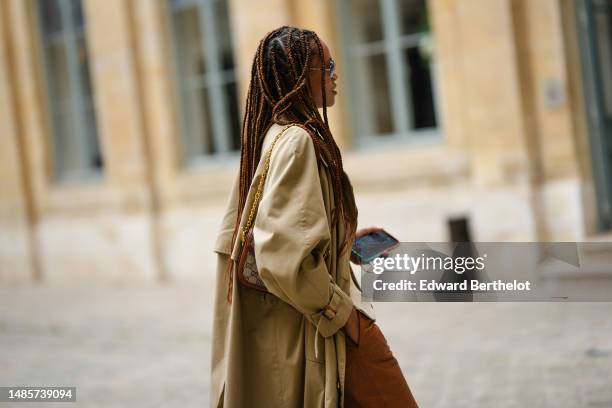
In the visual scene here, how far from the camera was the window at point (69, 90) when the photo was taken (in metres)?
12.3

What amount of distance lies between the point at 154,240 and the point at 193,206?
755mm

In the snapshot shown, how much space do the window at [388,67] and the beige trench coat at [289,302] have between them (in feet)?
22.4

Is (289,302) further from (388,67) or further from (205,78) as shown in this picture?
(205,78)

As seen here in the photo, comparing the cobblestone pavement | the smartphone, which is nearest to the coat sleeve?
the smartphone

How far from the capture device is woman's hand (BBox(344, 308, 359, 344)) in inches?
92.7

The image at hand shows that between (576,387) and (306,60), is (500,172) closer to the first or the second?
(576,387)

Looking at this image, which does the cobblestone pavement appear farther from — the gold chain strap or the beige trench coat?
the gold chain strap

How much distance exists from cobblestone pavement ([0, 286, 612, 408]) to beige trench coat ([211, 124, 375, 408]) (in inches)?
89.6

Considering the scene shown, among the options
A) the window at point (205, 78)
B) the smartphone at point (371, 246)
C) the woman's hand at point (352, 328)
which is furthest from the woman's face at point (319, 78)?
the window at point (205, 78)

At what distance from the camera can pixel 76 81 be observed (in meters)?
12.3

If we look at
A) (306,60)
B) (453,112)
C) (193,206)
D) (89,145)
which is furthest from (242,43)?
(306,60)

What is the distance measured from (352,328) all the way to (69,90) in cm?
1125

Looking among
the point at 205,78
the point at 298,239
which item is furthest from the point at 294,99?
the point at 205,78

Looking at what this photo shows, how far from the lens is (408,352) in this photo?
19.3ft
